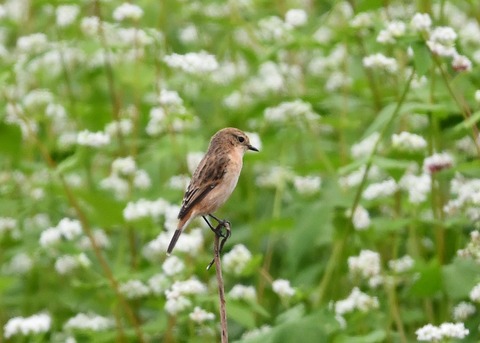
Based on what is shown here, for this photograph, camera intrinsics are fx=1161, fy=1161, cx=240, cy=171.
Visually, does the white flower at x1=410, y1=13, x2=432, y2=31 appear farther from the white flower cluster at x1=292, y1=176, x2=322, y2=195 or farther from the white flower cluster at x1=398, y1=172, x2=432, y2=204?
the white flower cluster at x1=292, y1=176, x2=322, y2=195

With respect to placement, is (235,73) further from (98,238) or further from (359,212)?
(359,212)

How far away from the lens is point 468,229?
19.4 ft

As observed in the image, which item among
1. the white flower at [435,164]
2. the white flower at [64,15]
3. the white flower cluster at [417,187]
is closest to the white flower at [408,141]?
the white flower at [435,164]

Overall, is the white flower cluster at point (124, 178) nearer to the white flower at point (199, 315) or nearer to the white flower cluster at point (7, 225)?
the white flower cluster at point (7, 225)

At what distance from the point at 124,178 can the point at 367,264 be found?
1.98 m

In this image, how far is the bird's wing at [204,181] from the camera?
4.23 metres

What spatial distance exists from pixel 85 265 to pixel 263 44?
211 centimetres

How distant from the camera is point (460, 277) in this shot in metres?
5.31

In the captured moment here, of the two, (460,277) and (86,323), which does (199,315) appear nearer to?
(86,323)

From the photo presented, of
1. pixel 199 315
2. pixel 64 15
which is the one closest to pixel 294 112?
pixel 199 315

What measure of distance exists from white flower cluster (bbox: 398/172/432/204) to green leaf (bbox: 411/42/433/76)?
1063mm

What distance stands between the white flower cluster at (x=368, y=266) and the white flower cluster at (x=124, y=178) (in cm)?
149

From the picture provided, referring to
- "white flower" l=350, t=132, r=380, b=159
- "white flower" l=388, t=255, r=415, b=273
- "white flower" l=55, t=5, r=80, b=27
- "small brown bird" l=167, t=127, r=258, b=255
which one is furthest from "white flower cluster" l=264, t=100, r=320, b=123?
"small brown bird" l=167, t=127, r=258, b=255

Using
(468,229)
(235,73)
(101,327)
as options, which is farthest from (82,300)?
(235,73)
